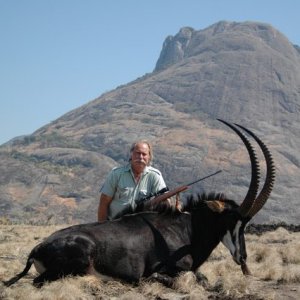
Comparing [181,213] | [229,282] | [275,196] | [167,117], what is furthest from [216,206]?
[167,117]

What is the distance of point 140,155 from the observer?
29.1ft

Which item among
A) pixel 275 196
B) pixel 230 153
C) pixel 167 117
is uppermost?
pixel 167 117

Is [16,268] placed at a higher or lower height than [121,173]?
lower

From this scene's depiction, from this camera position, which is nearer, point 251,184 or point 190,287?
point 190,287

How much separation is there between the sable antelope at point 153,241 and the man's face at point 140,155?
860 millimetres

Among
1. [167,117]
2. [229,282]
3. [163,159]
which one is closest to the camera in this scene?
[229,282]

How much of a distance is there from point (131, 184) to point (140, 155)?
513 millimetres

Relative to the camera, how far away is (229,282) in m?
7.86

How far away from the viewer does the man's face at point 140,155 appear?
8.88 m

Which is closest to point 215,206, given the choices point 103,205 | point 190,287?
point 190,287

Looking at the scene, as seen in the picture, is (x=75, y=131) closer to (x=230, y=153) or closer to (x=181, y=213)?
(x=230, y=153)

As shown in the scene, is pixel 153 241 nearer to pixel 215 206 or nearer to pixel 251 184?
pixel 215 206

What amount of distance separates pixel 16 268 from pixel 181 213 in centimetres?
328

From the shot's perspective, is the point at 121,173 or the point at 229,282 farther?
the point at 121,173
